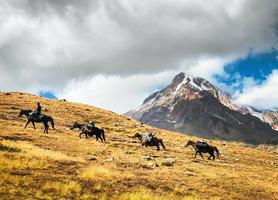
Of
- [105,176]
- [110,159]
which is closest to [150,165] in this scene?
[110,159]

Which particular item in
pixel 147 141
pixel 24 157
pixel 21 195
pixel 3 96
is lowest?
pixel 21 195

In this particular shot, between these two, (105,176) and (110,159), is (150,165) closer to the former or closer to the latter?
(110,159)

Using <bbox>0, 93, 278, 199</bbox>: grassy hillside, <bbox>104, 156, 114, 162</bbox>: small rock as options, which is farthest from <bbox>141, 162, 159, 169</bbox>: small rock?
<bbox>104, 156, 114, 162</bbox>: small rock

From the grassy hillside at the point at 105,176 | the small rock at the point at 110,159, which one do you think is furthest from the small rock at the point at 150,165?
the small rock at the point at 110,159

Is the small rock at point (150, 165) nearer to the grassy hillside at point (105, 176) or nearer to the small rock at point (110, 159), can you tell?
the grassy hillside at point (105, 176)

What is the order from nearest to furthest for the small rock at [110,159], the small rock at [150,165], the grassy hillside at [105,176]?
the grassy hillside at [105,176], the small rock at [150,165], the small rock at [110,159]

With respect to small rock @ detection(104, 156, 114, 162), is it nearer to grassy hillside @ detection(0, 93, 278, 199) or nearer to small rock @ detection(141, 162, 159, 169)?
grassy hillside @ detection(0, 93, 278, 199)

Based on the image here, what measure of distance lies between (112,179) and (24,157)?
6.61 meters

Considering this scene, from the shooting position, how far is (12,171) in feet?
83.3

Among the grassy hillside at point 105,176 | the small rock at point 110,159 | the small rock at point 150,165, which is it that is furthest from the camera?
the small rock at point 110,159

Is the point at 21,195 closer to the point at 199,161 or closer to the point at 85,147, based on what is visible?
the point at 85,147

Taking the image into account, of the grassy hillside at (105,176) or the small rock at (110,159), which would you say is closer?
the grassy hillside at (105,176)

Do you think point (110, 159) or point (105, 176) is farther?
point (110, 159)

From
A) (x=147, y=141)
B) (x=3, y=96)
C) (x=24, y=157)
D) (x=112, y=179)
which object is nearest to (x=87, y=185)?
(x=112, y=179)
